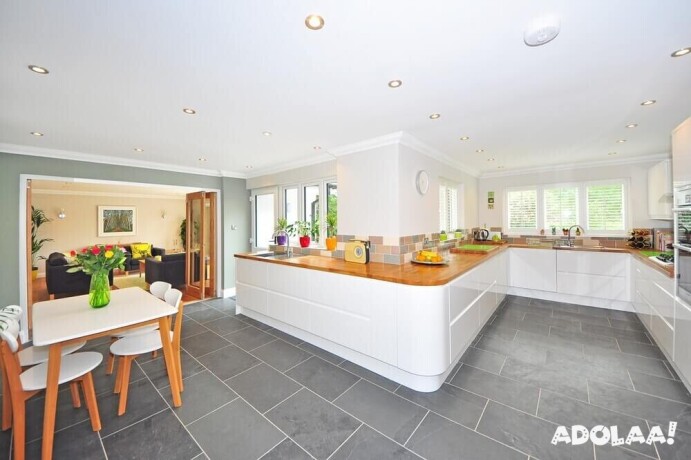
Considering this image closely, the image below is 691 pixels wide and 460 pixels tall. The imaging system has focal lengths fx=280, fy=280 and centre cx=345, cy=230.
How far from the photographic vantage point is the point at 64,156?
11.8 feet

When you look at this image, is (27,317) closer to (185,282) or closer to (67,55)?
(185,282)

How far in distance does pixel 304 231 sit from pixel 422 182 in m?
1.95

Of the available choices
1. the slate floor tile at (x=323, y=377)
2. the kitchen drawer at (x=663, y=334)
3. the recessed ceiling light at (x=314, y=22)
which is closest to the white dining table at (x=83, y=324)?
the slate floor tile at (x=323, y=377)

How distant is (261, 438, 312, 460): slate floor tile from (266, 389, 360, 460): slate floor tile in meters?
0.03

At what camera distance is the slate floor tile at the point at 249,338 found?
3.04 meters

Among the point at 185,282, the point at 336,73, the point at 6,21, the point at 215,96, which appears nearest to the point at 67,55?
the point at 6,21

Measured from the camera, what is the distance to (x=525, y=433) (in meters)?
1.70

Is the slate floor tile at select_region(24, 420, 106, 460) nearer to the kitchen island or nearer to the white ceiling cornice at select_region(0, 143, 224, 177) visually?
the kitchen island

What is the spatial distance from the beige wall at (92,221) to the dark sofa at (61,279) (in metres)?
2.62

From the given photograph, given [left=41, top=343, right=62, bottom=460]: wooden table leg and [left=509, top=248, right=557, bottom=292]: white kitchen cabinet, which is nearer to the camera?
[left=41, top=343, right=62, bottom=460]: wooden table leg

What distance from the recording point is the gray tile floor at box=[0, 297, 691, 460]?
162cm

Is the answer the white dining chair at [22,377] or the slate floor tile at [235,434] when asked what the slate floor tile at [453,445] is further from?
the white dining chair at [22,377]

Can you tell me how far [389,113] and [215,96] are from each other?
1.43 m

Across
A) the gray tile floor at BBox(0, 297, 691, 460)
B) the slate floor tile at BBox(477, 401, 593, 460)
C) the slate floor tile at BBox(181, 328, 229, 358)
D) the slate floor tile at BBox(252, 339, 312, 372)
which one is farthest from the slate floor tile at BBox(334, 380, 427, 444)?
the slate floor tile at BBox(181, 328, 229, 358)
